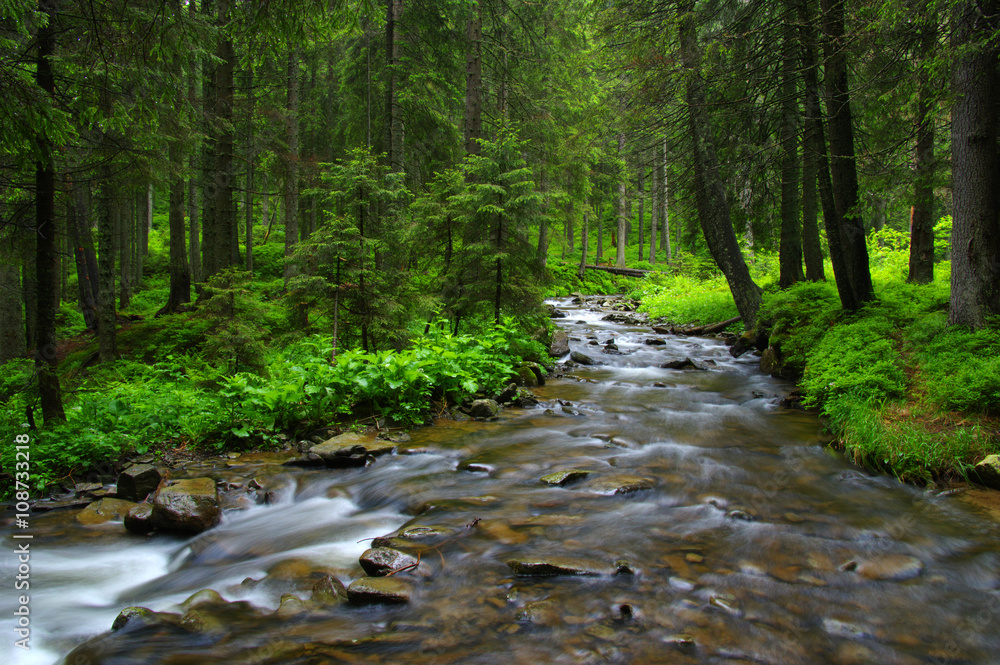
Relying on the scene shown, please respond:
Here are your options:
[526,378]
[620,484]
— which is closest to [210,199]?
[526,378]

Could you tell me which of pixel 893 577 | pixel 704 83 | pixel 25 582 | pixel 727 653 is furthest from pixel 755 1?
pixel 25 582

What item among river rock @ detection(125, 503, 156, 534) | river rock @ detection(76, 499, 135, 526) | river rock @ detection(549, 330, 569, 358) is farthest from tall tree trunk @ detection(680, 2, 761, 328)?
river rock @ detection(76, 499, 135, 526)

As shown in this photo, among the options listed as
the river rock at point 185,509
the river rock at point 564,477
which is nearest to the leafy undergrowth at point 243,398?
the river rock at point 185,509

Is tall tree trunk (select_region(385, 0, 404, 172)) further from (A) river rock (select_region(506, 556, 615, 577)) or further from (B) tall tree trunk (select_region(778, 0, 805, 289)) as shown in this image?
(A) river rock (select_region(506, 556, 615, 577))

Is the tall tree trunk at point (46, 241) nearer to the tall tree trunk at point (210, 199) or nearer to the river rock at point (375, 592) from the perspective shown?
the river rock at point (375, 592)

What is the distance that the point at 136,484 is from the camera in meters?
4.99

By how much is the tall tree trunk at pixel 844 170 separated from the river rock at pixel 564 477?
23.0ft

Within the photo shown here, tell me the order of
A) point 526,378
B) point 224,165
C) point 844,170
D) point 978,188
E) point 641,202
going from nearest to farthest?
point 978,188
point 844,170
point 526,378
point 224,165
point 641,202

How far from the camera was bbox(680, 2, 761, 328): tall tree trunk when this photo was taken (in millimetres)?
11781

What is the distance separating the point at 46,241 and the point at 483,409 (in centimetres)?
533

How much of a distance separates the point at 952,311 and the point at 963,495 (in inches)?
139

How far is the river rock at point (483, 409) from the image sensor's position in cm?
776

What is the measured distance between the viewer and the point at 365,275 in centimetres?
849

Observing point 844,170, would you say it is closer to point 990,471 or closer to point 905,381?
point 905,381
